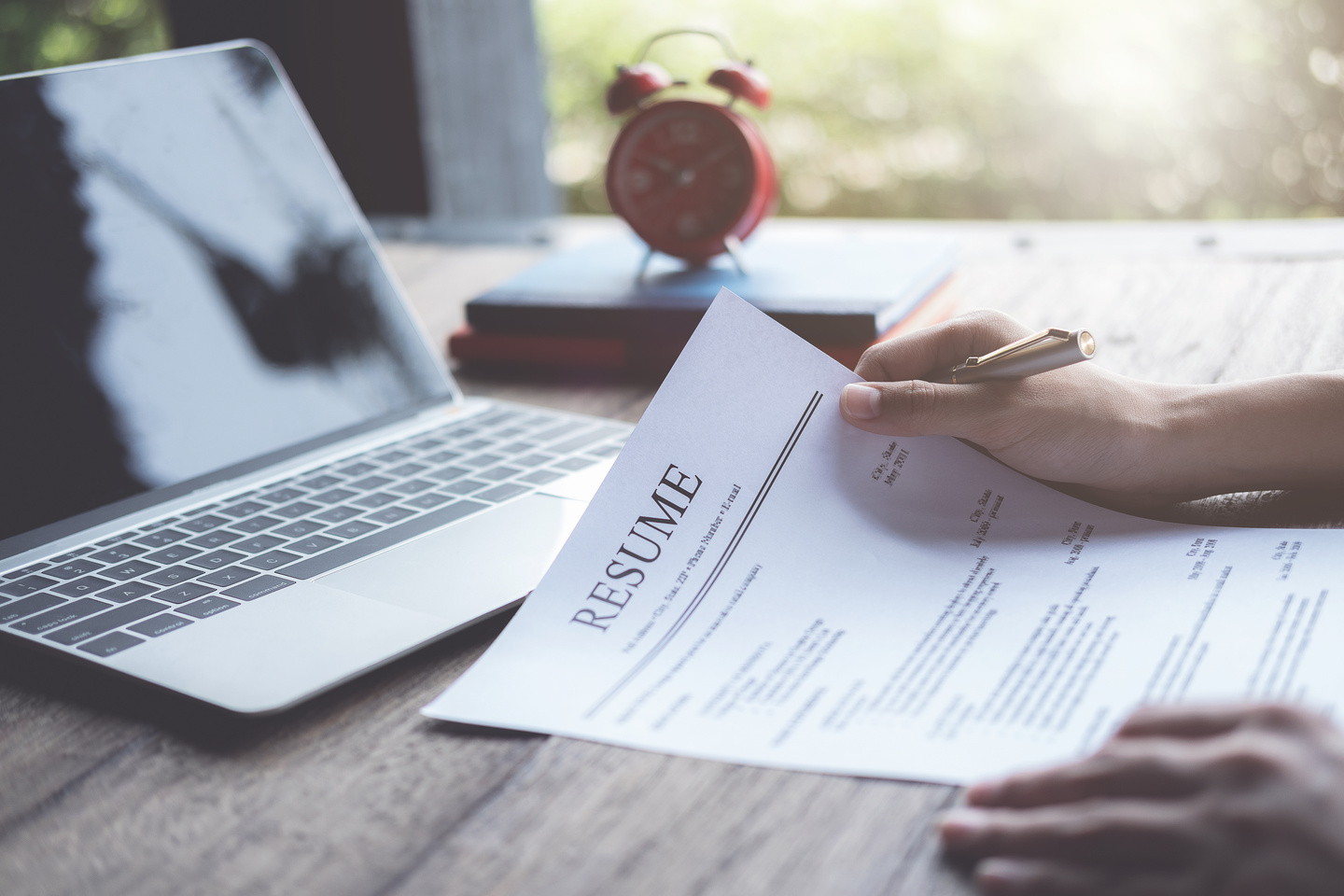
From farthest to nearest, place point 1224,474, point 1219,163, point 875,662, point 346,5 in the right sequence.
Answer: point 1219,163
point 346,5
point 1224,474
point 875,662

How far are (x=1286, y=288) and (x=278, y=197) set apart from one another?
982 millimetres

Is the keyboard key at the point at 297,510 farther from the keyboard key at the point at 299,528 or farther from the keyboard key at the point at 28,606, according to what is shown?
the keyboard key at the point at 28,606

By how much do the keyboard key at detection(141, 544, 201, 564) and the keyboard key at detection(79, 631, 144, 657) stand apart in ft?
0.34

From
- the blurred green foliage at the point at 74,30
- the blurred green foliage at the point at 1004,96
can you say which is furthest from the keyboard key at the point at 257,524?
the blurred green foliage at the point at 74,30

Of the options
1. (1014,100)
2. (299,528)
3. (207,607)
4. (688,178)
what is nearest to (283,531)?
(299,528)

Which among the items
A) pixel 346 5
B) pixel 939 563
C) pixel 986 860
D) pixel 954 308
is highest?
pixel 346 5

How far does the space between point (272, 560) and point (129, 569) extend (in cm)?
9

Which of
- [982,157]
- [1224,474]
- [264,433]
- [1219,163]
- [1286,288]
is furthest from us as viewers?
[982,157]

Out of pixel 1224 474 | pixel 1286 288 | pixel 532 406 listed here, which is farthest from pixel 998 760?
pixel 1286 288

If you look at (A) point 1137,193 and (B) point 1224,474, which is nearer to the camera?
(B) point 1224,474

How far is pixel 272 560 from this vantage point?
2.13 feet

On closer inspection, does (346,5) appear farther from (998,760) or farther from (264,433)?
(998,760)

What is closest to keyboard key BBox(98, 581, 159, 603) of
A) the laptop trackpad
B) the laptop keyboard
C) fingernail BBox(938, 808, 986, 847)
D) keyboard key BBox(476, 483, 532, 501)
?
the laptop keyboard

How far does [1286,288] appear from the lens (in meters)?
1.12
